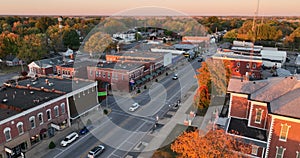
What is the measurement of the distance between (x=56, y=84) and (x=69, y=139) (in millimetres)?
11706

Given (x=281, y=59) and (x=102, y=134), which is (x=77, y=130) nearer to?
(x=102, y=134)

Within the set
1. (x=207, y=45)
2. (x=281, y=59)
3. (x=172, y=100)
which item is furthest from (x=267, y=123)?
(x=207, y=45)

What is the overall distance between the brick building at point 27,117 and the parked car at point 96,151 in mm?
7186

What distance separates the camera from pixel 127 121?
3450 cm

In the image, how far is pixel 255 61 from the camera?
50812 mm

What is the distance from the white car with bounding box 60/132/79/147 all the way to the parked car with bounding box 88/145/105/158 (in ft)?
13.5

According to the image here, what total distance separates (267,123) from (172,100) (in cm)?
2010

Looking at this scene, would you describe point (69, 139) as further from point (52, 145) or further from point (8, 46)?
point (8, 46)

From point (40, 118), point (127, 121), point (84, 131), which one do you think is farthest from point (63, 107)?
point (127, 121)

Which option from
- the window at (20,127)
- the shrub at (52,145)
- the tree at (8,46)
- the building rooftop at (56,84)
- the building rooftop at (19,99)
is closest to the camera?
the window at (20,127)

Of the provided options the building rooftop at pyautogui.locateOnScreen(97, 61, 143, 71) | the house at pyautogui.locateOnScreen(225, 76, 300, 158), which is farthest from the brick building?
the house at pyautogui.locateOnScreen(225, 76, 300, 158)

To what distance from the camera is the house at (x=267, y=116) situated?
2069cm

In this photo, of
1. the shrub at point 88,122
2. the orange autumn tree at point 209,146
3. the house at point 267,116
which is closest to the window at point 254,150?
the house at point 267,116

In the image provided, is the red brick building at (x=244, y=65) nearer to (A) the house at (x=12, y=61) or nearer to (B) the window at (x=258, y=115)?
(B) the window at (x=258, y=115)
